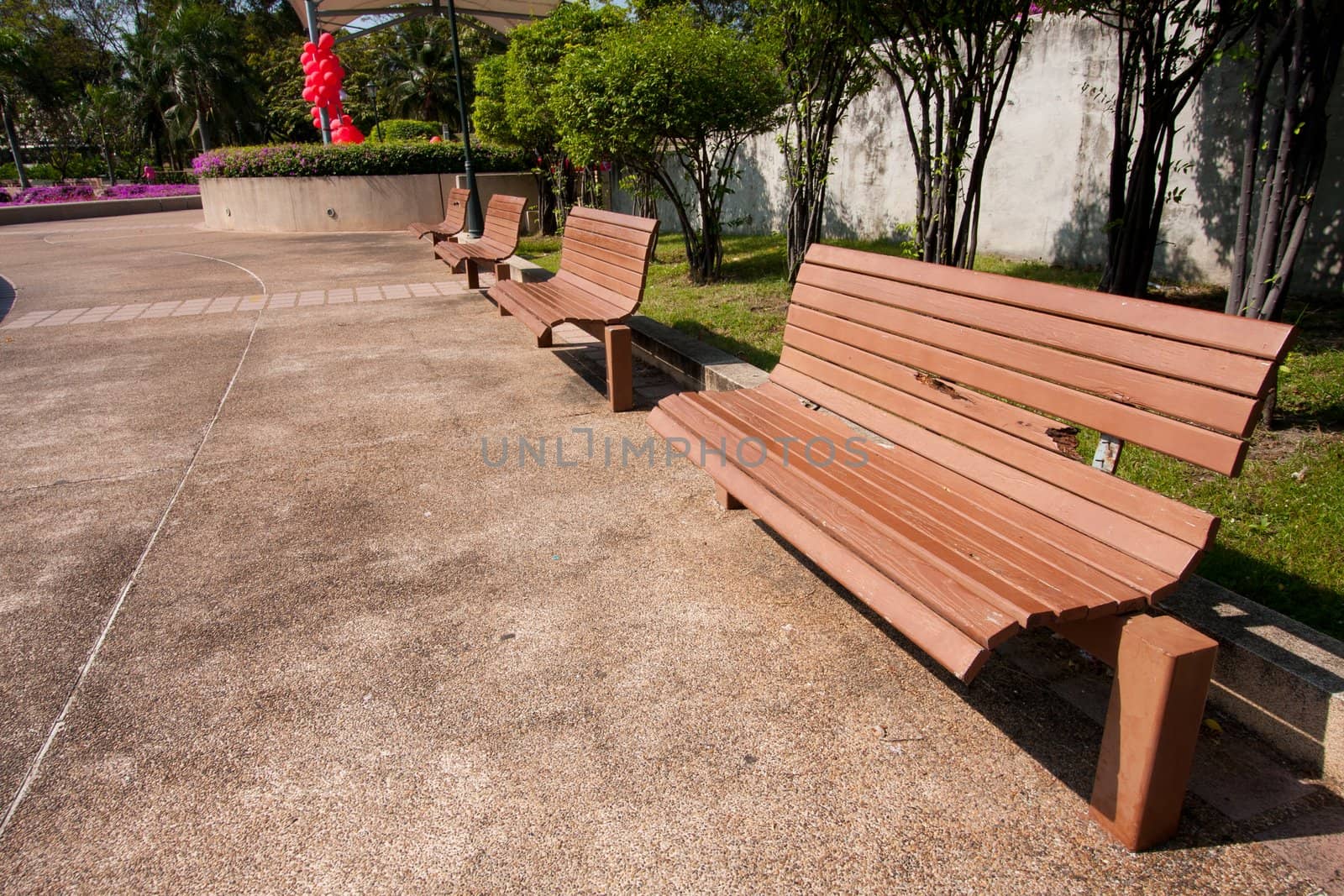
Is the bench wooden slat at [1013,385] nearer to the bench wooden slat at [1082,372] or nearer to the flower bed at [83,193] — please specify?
the bench wooden slat at [1082,372]

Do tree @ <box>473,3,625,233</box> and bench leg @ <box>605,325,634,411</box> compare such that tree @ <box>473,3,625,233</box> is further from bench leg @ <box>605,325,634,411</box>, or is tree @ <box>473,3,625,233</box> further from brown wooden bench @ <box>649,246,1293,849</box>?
brown wooden bench @ <box>649,246,1293,849</box>

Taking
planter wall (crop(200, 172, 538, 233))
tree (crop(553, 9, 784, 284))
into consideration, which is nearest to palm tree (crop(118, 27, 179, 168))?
planter wall (crop(200, 172, 538, 233))

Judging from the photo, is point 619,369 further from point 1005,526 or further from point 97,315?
point 97,315

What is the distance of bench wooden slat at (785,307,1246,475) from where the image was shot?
6.39 feet

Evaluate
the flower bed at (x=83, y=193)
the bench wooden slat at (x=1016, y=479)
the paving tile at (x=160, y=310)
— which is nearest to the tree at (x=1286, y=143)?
the bench wooden slat at (x=1016, y=479)

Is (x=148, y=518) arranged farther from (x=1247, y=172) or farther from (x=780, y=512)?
(x=1247, y=172)

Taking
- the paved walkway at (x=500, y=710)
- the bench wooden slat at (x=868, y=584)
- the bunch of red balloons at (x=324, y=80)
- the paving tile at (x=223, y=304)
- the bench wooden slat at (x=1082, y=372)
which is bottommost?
the paved walkway at (x=500, y=710)

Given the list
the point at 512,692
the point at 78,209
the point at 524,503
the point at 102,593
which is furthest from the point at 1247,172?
the point at 78,209

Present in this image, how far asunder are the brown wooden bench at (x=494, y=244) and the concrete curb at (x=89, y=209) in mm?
22455

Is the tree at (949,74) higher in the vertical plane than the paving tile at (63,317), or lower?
higher

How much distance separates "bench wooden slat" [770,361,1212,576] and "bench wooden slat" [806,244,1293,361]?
15.6 inches

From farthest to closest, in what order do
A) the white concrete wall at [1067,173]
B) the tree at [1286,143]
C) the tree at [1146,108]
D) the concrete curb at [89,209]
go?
the concrete curb at [89,209]
the white concrete wall at [1067,173]
the tree at [1146,108]
the tree at [1286,143]

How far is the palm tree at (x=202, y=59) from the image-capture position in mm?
38625

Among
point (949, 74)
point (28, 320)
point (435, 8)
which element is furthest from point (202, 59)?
point (949, 74)
